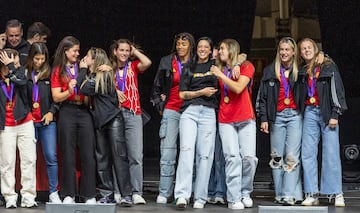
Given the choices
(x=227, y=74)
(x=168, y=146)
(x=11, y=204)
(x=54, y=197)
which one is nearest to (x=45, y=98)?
(x=54, y=197)

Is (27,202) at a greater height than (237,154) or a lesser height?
lesser

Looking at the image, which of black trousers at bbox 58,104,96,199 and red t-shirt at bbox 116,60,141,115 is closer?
black trousers at bbox 58,104,96,199

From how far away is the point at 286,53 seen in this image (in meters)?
8.89

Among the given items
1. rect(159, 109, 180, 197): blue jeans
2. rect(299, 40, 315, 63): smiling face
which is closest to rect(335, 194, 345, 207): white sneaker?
rect(299, 40, 315, 63): smiling face

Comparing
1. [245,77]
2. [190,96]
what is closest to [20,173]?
[190,96]

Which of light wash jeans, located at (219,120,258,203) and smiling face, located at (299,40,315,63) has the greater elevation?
smiling face, located at (299,40,315,63)

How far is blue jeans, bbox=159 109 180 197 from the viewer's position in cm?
907

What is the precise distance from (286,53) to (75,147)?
7.71 ft

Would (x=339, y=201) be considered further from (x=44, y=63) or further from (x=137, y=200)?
(x=44, y=63)

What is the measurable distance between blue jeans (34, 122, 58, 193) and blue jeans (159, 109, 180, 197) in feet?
3.68

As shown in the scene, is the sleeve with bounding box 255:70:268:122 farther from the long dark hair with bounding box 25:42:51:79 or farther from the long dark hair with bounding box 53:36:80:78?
the long dark hair with bounding box 25:42:51:79

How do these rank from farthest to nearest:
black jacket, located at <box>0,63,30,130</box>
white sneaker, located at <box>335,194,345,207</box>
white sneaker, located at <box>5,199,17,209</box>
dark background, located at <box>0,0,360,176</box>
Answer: dark background, located at <box>0,0,360,176</box> → white sneaker, located at <box>335,194,345,207</box> → white sneaker, located at <box>5,199,17,209</box> → black jacket, located at <box>0,63,30,130</box>

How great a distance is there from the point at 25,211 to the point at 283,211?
2698mm

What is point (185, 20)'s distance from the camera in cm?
1171
